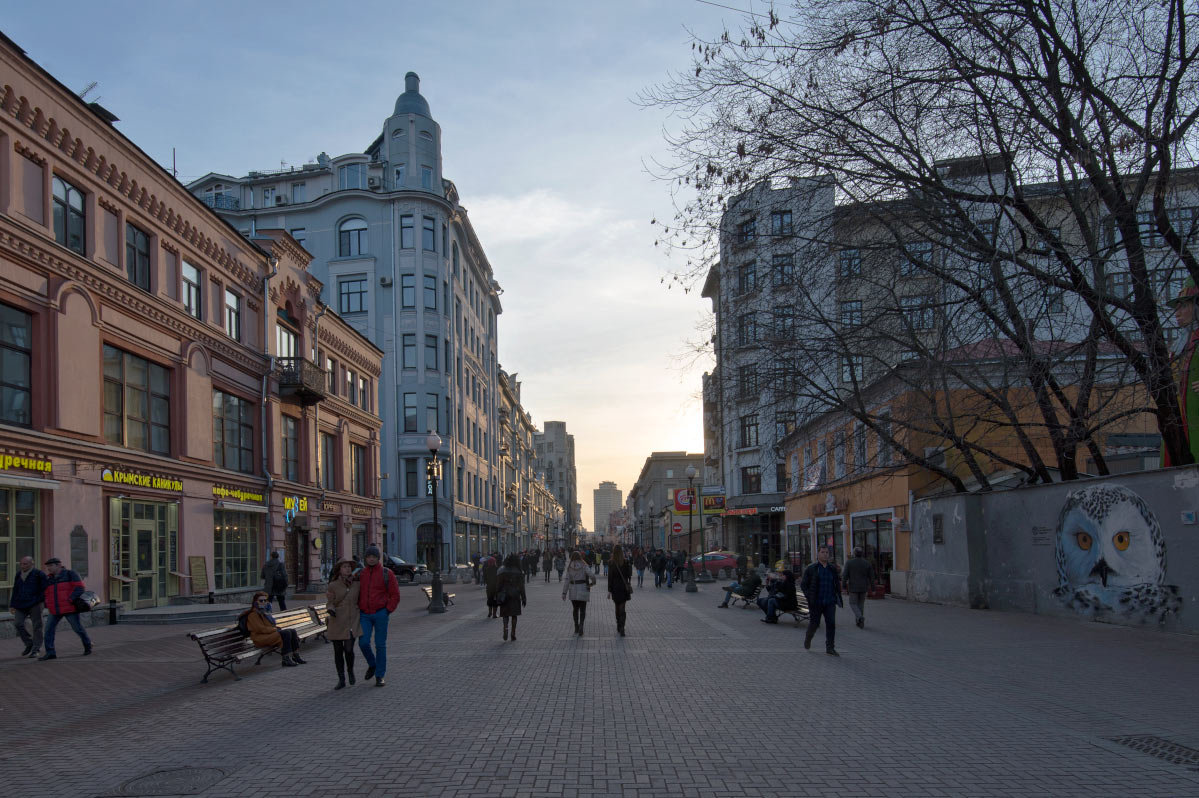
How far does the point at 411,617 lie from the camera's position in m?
22.3

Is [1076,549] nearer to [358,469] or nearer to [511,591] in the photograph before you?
[511,591]

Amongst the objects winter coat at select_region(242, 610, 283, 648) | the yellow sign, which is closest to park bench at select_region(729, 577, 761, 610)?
winter coat at select_region(242, 610, 283, 648)

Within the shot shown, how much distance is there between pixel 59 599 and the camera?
1426 cm

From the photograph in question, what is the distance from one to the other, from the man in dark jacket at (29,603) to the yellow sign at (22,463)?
11.4 ft

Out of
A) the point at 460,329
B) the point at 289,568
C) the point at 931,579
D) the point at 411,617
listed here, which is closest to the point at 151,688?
the point at 411,617

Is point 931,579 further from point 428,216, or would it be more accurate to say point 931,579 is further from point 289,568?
point 428,216

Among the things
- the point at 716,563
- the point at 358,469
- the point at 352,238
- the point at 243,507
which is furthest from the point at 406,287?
the point at 243,507

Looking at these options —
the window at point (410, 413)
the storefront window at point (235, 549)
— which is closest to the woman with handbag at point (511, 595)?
the storefront window at point (235, 549)

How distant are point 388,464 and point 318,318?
64.2 ft

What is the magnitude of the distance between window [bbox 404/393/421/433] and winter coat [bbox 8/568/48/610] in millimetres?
39105

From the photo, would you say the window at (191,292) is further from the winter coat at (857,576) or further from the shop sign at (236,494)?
the winter coat at (857,576)

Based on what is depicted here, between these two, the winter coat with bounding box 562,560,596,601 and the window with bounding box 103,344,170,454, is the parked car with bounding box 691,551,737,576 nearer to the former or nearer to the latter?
the window with bounding box 103,344,170,454

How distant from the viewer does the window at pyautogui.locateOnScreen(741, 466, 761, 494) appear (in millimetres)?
55656

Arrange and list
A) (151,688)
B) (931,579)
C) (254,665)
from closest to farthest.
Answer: (151,688) < (254,665) < (931,579)
